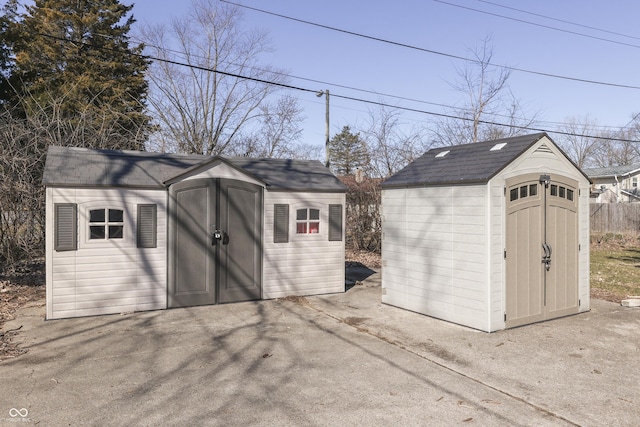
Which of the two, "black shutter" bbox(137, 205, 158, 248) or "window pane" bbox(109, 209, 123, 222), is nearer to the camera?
"window pane" bbox(109, 209, 123, 222)

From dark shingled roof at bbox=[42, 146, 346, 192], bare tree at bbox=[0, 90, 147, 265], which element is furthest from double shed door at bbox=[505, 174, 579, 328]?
bare tree at bbox=[0, 90, 147, 265]

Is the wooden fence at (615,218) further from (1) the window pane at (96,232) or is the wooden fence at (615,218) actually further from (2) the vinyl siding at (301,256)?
(1) the window pane at (96,232)

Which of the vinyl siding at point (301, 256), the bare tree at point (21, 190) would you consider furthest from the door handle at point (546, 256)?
the bare tree at point (21, 190)

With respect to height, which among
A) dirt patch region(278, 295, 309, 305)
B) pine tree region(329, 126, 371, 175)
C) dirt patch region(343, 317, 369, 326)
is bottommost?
dirt patch region(343, 317, 369, 326)

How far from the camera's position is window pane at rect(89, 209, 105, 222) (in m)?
7.21

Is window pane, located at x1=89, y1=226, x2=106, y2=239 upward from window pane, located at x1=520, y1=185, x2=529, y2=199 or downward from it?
downward

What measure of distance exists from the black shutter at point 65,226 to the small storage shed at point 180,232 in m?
0.01

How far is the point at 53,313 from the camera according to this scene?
6910mm

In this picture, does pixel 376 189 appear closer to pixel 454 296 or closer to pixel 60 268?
pixel 454 296

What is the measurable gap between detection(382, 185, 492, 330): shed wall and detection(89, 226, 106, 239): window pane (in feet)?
16.3

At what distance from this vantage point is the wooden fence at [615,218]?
72.9 ft

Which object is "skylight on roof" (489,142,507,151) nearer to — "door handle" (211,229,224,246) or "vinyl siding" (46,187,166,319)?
"door handle" (211,229,224,246)

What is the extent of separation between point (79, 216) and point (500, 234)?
6590 mm

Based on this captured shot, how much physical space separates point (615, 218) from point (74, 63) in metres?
28.2
